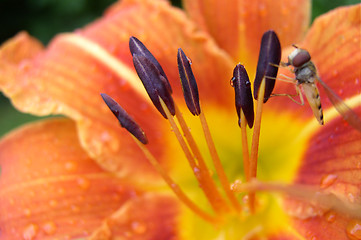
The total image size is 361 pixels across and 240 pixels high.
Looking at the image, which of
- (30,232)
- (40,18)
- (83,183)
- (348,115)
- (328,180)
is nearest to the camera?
Answer: (348,115)

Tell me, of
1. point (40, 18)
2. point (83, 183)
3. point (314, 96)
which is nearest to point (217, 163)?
point (314, 96)

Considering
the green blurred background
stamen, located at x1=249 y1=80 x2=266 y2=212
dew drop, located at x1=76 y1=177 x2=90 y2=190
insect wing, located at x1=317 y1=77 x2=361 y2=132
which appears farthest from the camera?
the green blurred background

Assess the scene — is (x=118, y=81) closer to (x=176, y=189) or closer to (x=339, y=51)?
(x=176, y=189)

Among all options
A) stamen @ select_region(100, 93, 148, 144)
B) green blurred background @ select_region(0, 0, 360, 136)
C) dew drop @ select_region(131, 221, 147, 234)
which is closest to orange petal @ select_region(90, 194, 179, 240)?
dew drop @ select_region(131, 221, 147, 234)

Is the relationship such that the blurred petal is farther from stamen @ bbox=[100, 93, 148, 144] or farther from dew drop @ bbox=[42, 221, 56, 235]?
dew drop @ bbox=[42, 221, 56, 235]

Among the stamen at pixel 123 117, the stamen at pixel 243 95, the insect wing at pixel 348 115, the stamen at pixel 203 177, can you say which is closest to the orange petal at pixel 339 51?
the insect wing at pixel 348 115

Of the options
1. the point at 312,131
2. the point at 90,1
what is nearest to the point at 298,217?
the point at 312,131

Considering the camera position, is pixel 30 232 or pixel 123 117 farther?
pixel 30 232

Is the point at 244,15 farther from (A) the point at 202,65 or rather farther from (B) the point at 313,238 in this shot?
(B) the point at 313,238
